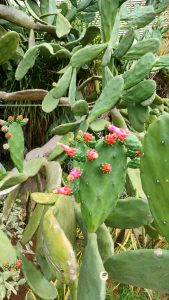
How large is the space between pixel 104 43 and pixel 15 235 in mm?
1089

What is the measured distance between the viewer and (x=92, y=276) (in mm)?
936

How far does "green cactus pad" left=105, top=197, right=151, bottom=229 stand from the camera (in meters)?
1.09

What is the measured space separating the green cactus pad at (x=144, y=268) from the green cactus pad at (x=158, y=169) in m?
0.05

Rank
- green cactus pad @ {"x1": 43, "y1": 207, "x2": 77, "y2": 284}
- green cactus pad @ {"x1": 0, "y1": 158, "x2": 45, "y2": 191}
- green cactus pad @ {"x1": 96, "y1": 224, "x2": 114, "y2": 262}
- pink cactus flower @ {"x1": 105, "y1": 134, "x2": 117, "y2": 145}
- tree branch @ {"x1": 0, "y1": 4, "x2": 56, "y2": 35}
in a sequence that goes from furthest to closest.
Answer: tree branch @ {"x1": 0, "y1": 4, "x2": 56, "y2": 35} < green cactus pad @ {"x1": 0, "y1": 158, "x2": 45, "y2": 191} < green cactus pad @ {"x1": 96, "y1": 224, "x2": 114, "y2": 262} < pink cactus flower @ {"x1": 105, "y1": 134, "x2": 117, "y2": 145} < green cactus pad @ {"x1": 43, "y1": 207, "x2": 77, "y2": 284}

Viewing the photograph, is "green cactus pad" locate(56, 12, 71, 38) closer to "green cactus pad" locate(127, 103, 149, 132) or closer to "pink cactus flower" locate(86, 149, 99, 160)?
"green cactus pad" locate(127, 103, 149, 132)

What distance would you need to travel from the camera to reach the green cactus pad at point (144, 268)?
94 centimetres

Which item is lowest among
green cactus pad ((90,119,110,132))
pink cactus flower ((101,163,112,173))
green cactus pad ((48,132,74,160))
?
green cactus pad ((48,132,74,160))

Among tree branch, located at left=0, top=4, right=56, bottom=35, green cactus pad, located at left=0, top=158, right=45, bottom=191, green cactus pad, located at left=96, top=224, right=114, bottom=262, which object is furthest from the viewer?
tree branch, located at left=0, top=4, right=56, bottom=35

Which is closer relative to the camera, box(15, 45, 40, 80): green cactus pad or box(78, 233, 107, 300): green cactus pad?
box(78, 233, 107, 300): green cactus pad

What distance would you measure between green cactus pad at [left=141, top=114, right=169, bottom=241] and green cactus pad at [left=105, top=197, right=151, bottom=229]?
0.40ft

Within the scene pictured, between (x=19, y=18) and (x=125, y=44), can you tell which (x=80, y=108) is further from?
(x=19, y=18)

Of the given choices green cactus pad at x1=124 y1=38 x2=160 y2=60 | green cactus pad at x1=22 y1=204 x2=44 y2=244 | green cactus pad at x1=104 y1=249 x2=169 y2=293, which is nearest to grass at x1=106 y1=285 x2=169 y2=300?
green cactus pad at x1=22 y1=204 x2=44 y2=244

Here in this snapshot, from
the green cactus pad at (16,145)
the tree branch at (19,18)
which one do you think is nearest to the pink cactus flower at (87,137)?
the green cactus pad at (16,145)

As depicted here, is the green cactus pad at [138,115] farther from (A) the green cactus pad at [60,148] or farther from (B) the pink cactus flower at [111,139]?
(B) the pink cactus flower at [111,139]
